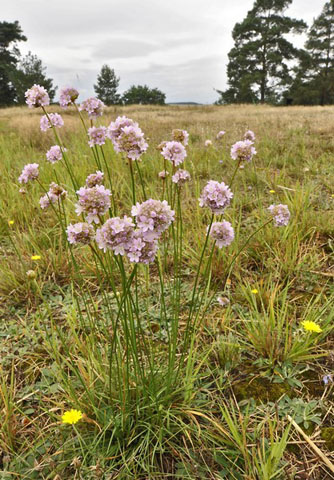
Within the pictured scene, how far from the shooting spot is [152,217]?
40.5 inches

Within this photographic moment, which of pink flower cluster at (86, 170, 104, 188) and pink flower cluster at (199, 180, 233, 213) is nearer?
pink flower cluster at (199, 180, 233, 213)

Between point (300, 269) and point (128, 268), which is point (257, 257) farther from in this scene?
point (128, 268)

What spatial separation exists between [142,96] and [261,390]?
232ft

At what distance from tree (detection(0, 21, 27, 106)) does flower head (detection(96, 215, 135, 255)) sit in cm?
5076

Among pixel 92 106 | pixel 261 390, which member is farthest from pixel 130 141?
pixel 261 390

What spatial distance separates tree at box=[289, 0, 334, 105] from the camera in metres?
35.4

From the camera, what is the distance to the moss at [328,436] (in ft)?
4.51

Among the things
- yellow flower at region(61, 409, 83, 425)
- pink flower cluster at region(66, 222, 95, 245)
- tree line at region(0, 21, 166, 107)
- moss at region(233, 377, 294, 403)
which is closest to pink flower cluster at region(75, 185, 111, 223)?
pink flower cluster at region(66, 222, 95, 245)

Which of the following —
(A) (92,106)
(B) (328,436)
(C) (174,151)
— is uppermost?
(A) (92,106)

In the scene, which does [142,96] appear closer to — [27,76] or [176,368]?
[27,76]

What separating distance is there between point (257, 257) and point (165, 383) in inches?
55.0

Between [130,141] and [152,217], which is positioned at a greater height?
[130,141]

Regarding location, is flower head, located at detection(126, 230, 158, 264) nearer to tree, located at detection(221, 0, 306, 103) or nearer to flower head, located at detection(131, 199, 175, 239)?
flower head, located at detection(131, 199, 175, 239)

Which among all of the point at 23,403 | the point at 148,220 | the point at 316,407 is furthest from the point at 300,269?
the point at 23,403
